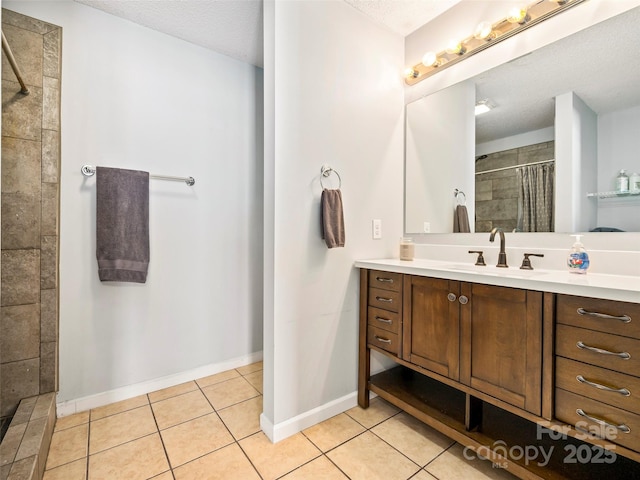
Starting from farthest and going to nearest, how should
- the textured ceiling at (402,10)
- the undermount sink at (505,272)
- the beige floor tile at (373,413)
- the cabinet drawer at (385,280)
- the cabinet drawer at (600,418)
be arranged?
1. the textured ceiling at (402,10)
2. the beige floor tile at (373,413)
3. the cabinet drawer at (385,280)
4. the undermount sink at (505,272)
5. the cabinet drawer at (600,418)

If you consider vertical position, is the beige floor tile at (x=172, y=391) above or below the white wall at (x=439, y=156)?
below

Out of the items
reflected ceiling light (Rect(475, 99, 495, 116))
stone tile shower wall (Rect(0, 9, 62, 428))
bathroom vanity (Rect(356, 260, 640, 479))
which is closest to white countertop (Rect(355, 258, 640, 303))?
bathroom vanity (Rect(356, 260, 640, 479))

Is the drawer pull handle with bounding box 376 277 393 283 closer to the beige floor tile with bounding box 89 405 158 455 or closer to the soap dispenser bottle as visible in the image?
the soap dispenser bottle

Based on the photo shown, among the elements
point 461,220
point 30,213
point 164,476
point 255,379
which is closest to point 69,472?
point 164,476

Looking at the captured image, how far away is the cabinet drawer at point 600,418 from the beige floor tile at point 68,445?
82.7 inches

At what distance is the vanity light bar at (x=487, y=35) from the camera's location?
150 centimetres

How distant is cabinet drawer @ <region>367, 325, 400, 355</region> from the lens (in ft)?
5.37

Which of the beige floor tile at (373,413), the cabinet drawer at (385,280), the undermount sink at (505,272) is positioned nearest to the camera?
the undermount sink at (505,272)

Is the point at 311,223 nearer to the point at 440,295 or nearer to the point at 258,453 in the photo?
the point at 440,295

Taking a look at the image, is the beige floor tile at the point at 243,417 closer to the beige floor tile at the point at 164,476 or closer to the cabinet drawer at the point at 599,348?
the beige floor tile at the point at 164,476

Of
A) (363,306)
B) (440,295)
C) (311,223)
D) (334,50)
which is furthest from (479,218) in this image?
(334,50)

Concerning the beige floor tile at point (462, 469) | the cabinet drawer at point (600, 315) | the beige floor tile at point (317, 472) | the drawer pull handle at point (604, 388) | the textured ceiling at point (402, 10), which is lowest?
the beige floor tile at point (317, 472)

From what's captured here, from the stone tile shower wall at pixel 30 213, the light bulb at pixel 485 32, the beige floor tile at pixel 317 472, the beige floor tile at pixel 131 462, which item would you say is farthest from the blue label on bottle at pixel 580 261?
the stone tile shower wall at pixel 30 213

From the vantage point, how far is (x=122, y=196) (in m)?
1.84
